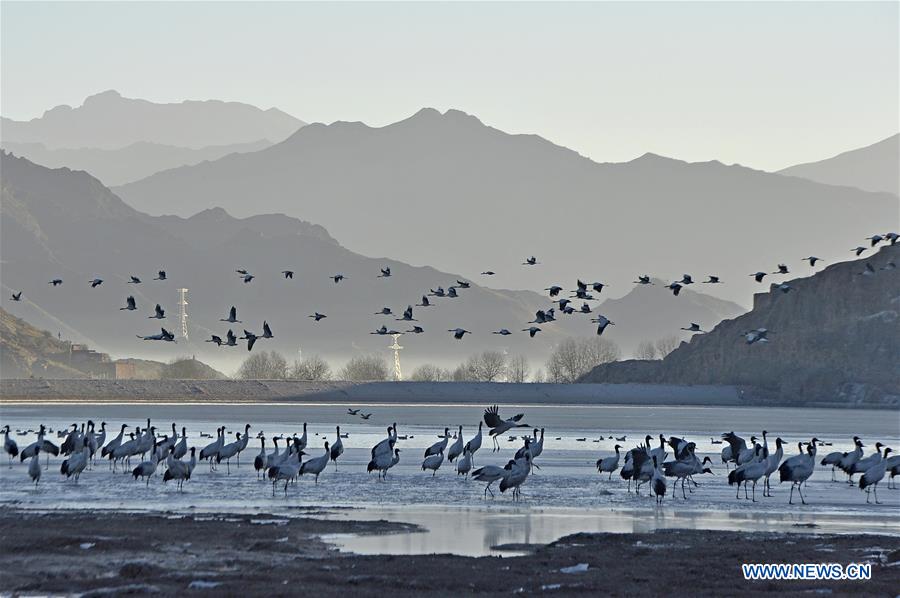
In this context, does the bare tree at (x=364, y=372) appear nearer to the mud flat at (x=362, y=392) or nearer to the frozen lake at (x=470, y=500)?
the mud flat at (x=362, y=392)

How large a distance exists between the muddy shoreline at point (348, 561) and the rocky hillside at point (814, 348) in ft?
358

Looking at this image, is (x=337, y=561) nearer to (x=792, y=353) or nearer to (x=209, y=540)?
(x=209, y=540)

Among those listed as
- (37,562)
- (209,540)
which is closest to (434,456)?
(209,540)

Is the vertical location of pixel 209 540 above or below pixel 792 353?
below

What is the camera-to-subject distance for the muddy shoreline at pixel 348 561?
22906 millimetres

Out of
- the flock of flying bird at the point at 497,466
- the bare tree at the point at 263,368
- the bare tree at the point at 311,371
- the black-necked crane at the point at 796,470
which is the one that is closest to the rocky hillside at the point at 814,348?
the bare tree at the point at 311,371

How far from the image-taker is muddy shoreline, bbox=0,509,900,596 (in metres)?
22.9

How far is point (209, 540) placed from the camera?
1086 inches

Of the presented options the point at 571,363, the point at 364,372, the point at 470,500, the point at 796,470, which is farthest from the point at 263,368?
the point at 796,470

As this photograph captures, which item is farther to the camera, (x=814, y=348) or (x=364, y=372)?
(x=364, y=372)

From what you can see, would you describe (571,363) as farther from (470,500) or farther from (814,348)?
(470,500)

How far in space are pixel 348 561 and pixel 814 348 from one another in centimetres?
12509

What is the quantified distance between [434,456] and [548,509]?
28.5ft

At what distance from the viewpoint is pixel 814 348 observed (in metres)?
145
